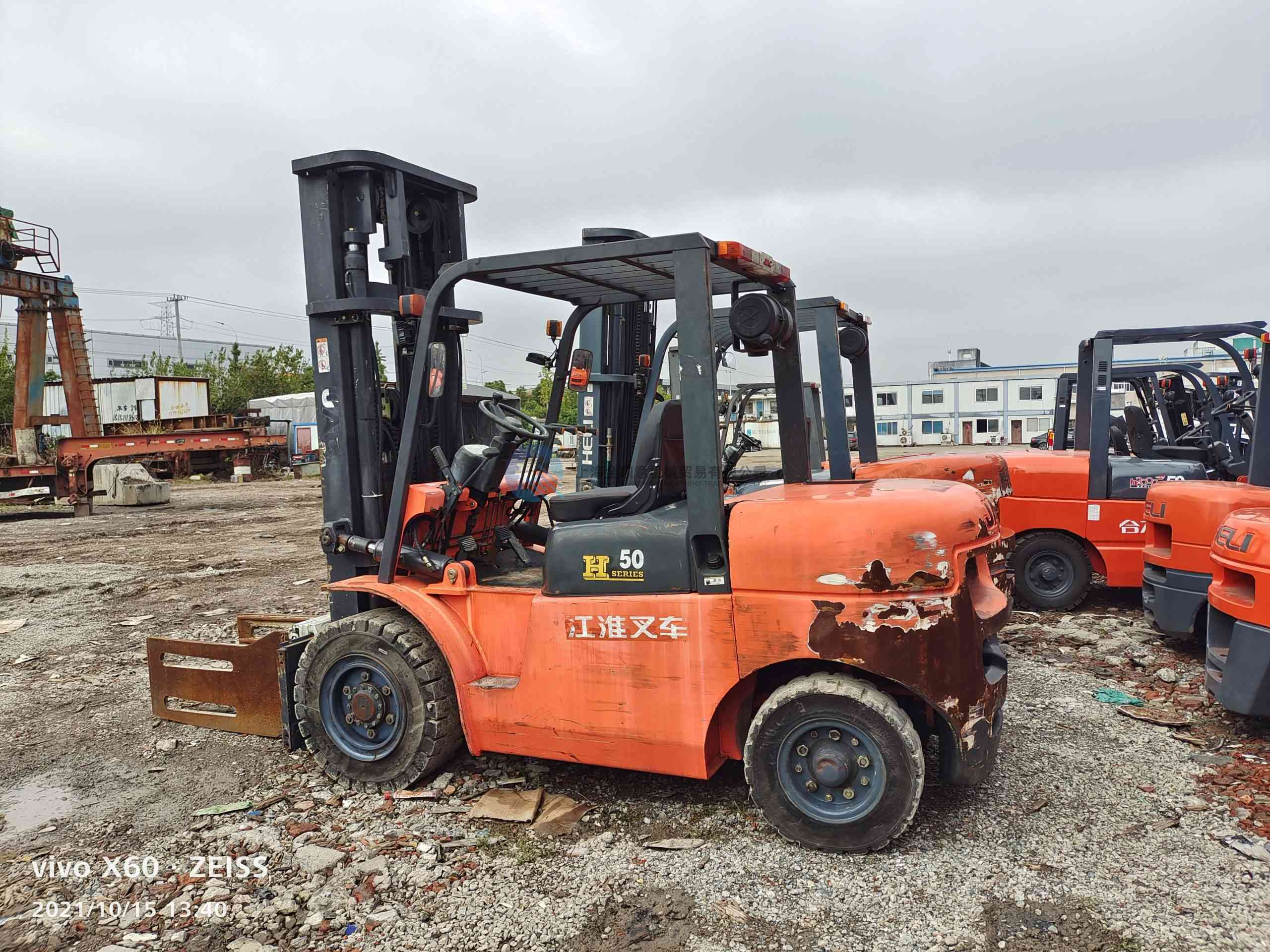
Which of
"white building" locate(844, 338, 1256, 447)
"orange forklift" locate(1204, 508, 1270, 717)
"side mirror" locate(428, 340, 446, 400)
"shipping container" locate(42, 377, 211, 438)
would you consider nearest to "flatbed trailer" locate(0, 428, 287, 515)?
"shipping container" locate(42, 377, 211, 438)

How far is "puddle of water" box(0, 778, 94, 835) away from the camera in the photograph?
4035 mm

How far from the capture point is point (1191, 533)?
235 inches

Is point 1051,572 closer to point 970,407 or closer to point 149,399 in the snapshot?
point 149,399

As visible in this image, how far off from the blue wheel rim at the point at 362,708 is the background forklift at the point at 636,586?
0.04 feet

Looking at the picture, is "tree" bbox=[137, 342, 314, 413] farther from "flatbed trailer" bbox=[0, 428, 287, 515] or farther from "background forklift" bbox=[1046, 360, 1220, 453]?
"background forklift" bbox=[1046, 360, 1220, 453]

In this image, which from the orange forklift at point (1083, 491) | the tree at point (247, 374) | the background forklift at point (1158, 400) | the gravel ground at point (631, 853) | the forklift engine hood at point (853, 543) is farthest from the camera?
the tree at point (247, 374)

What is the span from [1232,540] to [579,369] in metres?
3.61

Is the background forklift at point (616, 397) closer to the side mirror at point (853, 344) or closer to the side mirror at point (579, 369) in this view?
the side mirror at point (853, 344)

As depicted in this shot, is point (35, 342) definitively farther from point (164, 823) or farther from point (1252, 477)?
point (1252, 477)

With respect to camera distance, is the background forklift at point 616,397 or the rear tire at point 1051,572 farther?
the background forklift at point 616,397

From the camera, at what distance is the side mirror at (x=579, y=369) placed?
196 inches

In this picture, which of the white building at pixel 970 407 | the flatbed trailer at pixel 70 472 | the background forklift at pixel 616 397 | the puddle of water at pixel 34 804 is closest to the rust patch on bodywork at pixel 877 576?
the puddle of water at pixel 34 804

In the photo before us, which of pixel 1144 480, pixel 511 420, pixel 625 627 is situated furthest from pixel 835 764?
pixel 1144 480
